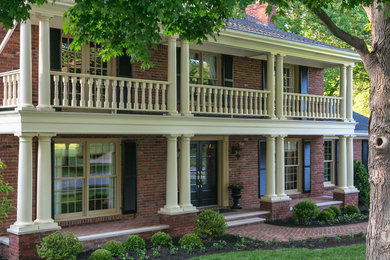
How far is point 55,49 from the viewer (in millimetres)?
11992

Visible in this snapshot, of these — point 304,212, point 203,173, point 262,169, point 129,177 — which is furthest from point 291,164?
point 129,177

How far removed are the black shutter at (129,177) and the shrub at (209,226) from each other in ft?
7.43

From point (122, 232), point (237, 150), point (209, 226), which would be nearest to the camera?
point (122, 232)

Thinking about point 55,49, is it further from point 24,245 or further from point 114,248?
point 114,248

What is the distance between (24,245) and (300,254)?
19.8 ft

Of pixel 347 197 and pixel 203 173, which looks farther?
pixel 347 197

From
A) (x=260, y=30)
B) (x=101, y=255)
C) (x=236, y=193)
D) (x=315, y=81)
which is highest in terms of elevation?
(x=260, y=30)

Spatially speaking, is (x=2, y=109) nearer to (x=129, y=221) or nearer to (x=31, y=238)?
(x=31, y=238)

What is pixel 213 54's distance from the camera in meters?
15.9

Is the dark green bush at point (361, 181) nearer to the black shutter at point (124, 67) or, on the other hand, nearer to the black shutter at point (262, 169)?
the black shutter at point (262, 169)

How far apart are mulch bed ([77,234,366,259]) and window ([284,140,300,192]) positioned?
19.8 feet

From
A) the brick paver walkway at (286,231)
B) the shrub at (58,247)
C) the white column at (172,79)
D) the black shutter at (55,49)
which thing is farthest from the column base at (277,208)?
the black shutter at (55,49)

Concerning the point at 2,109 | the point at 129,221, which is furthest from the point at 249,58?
the point at 2,109

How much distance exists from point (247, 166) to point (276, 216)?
8.24 feet
